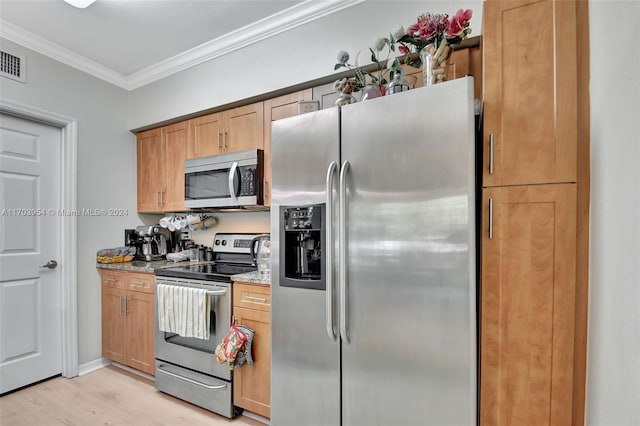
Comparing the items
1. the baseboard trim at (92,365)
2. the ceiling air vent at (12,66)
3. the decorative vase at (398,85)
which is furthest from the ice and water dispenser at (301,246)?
the ceiling air vent at (12,66)

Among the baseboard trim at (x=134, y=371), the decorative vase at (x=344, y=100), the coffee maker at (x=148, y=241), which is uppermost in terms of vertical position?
the decorative vase at (x=344, y=100)

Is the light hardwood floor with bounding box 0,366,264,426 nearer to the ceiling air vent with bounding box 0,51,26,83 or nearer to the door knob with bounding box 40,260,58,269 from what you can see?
the door knob with bounding box 40,260,58,269

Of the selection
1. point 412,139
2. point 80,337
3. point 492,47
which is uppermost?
point 492,47

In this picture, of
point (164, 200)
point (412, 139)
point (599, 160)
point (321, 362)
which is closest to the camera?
point (599, 160)

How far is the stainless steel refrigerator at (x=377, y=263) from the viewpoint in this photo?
1.20 meters

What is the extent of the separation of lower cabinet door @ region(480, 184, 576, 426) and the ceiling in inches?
61.9

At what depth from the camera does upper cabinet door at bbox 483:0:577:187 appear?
111cm

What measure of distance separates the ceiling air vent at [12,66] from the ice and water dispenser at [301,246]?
8.11ft

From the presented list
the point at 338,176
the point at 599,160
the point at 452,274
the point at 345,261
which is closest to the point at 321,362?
the point at 345,261

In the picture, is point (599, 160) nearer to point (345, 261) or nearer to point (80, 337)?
point (345, 261)

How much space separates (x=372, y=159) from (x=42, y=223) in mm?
2830

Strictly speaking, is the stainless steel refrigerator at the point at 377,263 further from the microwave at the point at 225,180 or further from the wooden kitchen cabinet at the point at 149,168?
the wooden kitchen cabinet at the point at 149,168

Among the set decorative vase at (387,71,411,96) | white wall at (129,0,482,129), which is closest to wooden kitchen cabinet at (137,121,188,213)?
white wall at (129,0,482,129)

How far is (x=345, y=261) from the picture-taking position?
142cm
